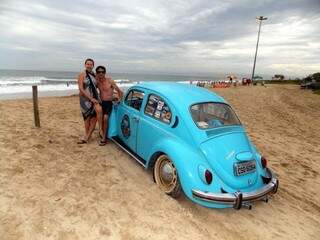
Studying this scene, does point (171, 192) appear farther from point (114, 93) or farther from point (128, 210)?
point (114, 93)

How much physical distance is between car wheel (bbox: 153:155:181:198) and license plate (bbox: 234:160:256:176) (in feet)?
2.91

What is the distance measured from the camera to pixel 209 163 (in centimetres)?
421

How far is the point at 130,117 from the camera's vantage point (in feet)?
19.3

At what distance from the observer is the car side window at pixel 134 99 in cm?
577

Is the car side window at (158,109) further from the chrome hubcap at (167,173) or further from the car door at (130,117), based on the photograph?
the chrome hubcap at (167,173)

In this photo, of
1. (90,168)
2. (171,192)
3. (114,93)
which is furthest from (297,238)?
(114,93)

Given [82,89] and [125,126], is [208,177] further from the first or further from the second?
[82,89]

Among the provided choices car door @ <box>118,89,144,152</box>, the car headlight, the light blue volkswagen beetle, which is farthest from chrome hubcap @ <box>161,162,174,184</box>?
car door @ <box>118,89,144,152</box>

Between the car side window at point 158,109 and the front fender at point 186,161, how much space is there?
470mm

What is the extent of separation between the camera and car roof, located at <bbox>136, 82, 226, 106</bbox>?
4930mm

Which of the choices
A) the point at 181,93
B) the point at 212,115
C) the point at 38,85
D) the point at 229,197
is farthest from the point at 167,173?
the point at 38,85

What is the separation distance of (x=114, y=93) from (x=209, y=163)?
3.38 metres

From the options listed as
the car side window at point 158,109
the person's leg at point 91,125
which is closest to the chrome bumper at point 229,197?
the car side window at point 158,109

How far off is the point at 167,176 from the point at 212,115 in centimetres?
131
